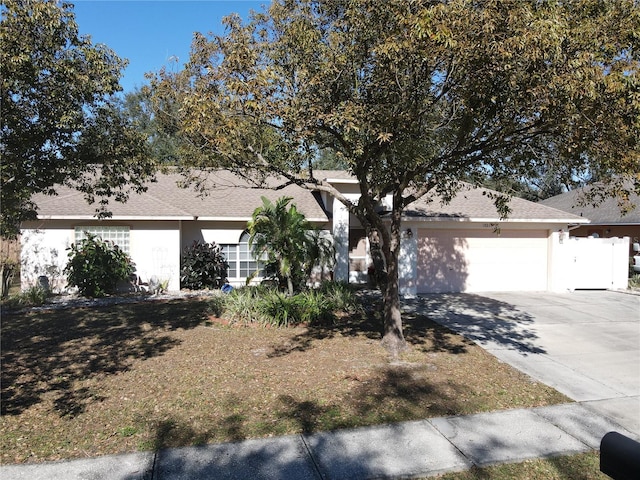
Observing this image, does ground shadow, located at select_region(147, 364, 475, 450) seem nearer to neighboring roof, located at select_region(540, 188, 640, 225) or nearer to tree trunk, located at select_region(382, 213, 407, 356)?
tree trunk, located at select_region(382, 213, 407, 356)

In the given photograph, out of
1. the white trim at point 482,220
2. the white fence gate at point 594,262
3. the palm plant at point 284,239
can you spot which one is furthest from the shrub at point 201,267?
the white fence gate at point 594,262

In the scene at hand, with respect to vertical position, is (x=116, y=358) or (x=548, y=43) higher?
(x=548, y=43)

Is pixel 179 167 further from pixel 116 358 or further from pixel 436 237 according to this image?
pixel 436 237

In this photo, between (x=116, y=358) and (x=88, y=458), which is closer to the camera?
(x=88, y=458)

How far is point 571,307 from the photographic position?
13.2m

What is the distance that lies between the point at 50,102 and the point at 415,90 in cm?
527

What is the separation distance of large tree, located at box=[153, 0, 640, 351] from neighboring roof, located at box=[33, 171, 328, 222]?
6428mm

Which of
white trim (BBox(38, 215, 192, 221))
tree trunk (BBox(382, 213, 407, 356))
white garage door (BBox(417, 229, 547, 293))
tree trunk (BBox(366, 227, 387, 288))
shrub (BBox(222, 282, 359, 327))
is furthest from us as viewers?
white garage door (BBox(417, 229, 547, 293))

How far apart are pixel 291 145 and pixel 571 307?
10.2m

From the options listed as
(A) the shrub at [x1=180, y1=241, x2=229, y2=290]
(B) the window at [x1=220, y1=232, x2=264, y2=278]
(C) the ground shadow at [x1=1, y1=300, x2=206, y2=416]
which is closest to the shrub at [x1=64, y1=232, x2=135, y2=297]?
(C) the ground shadow at [x1=1, y1=300, x2=206, y2=416]

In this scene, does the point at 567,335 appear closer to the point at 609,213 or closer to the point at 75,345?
the point at 75,345

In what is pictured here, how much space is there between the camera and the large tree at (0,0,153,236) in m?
6.23

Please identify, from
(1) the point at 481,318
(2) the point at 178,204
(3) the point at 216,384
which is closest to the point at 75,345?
(3) the point at 216,384

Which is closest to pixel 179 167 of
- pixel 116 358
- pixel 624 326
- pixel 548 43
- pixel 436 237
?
pixel 116 358
